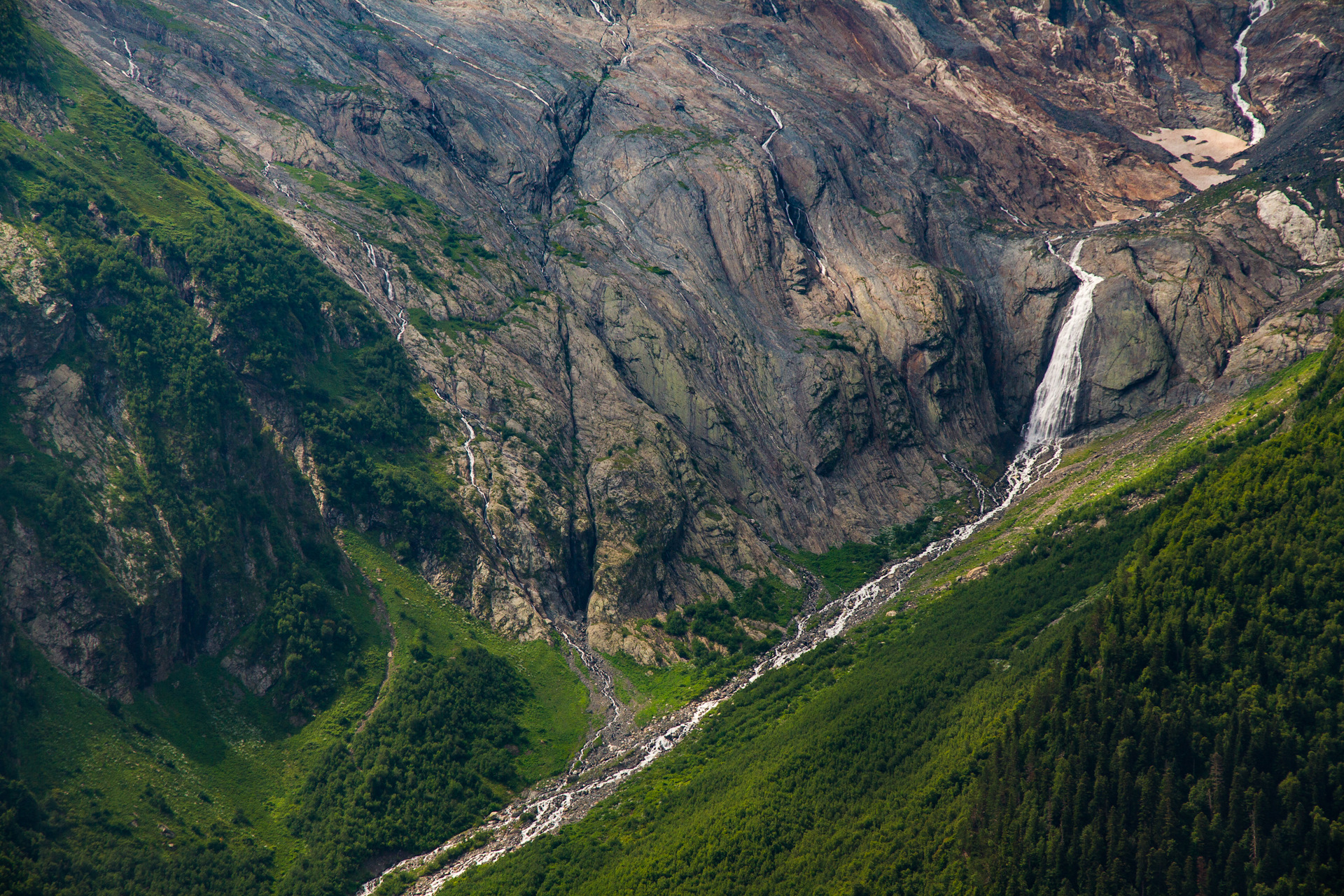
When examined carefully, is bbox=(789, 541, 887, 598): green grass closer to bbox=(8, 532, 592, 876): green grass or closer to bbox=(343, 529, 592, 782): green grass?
bbox=(343, 529, 592, 782): green grass

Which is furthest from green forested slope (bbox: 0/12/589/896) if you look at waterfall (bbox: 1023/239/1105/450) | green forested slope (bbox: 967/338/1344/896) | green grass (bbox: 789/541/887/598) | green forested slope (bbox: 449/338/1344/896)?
waterfall (bbox: 1023/239/1105/450)

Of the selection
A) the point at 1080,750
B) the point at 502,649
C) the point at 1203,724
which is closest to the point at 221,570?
the point at 502,649

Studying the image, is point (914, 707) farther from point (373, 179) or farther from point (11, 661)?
point (373, 179)

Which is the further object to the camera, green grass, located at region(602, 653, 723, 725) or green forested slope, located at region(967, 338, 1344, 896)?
green grass, located at region(602, 653, 723, 725)

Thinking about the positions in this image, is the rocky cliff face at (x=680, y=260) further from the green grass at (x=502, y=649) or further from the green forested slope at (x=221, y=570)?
the green forested slope at (x=221, y=570)

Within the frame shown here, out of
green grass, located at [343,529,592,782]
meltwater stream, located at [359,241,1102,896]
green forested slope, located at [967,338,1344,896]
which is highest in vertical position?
green grass, located at [343,529,592,782]

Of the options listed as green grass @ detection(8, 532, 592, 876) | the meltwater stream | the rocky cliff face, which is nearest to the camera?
green grass @ detection(8, 532, 592, 876)

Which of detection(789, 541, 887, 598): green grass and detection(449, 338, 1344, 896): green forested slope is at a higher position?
detection(789, 541, 887, 598): green grass

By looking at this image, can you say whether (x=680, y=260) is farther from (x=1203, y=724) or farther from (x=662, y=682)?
(x=1203, y=724)
